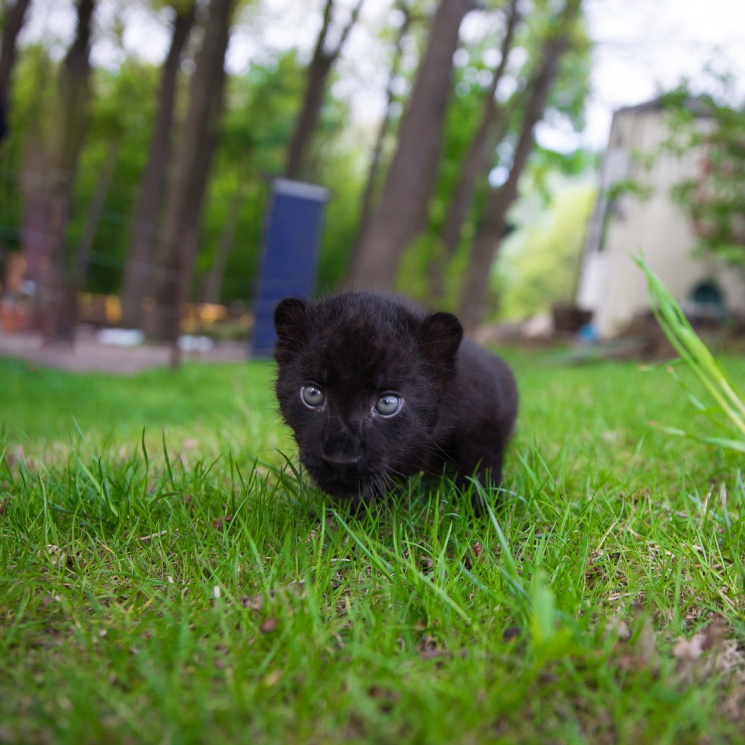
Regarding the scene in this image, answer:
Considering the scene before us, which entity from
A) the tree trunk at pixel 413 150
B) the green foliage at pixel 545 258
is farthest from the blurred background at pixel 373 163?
the green foliage at pixel 545 258

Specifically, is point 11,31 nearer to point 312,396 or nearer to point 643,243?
point 312,396

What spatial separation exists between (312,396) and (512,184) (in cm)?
1980

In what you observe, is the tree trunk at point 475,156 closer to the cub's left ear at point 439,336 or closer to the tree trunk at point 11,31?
the tree trunk at point 11,31

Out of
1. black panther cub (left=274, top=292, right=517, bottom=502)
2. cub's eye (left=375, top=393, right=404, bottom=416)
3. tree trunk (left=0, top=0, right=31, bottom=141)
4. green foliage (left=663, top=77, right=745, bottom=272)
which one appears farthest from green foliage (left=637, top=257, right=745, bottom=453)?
tree trunk (left=0, top=0, right=31, bottom=141)

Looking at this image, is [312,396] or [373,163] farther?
[373,163]

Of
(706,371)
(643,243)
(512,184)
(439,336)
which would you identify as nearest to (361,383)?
(439,336)

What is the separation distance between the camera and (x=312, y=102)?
65.0 ft

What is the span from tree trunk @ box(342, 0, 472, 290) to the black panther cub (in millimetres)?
9466

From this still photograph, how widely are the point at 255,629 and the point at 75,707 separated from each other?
539 mm

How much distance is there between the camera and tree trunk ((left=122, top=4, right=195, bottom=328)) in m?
19.8

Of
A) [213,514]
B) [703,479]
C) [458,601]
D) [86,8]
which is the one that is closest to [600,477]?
[703,479]

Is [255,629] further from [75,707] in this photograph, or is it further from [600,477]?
[600,477]

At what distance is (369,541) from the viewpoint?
2354 millimetres

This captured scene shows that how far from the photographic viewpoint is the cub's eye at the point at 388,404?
2.64 m
